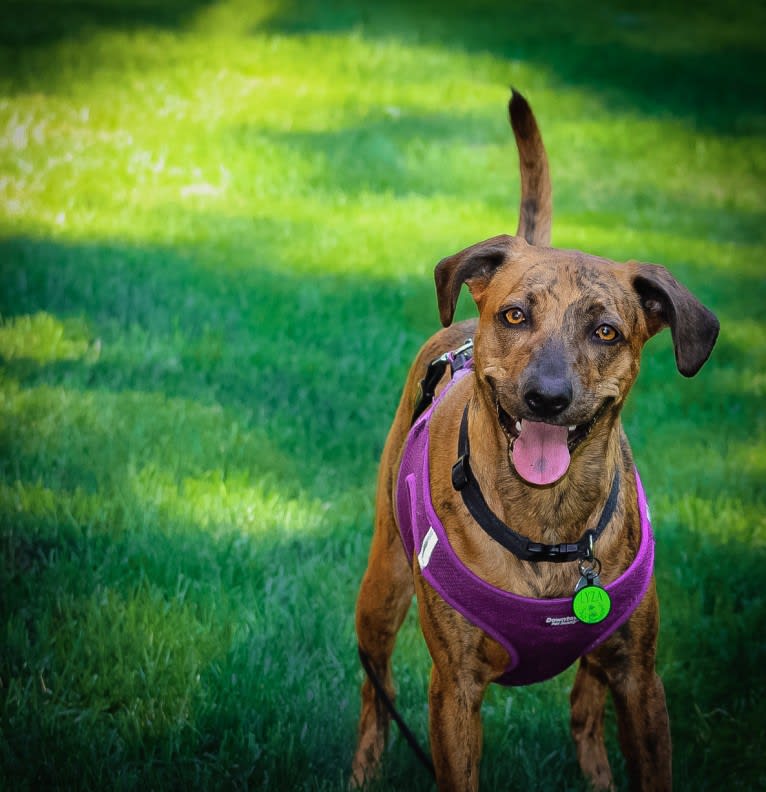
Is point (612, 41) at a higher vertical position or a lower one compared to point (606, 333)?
lower

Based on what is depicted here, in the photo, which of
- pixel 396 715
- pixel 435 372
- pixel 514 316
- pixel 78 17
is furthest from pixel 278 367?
pixel 78 17

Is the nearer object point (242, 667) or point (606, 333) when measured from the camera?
point (606, 333)

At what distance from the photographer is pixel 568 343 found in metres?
2.97

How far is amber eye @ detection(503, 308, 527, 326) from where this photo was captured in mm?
3055

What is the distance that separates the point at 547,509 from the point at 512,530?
117mm

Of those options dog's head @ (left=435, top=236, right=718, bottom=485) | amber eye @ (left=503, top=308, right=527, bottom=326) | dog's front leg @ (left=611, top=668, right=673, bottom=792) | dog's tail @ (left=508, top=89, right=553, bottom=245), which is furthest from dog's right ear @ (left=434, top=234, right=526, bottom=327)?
dog's front leg @ (left=611, top=668, right=673, bottom=792)

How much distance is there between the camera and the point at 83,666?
3.93 m

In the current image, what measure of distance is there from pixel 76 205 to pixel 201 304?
2.51 meters

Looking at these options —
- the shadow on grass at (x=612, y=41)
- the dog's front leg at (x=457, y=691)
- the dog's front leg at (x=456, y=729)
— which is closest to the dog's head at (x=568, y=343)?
the dog's front leg at (x=457, y=691)

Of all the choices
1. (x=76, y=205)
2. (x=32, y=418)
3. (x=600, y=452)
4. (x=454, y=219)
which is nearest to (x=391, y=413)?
(x=32, y=418)

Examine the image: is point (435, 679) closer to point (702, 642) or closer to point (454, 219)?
point (702, 642)

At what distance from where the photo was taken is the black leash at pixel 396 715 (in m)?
3.60

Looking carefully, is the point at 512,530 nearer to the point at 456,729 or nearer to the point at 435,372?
the point at 456,729

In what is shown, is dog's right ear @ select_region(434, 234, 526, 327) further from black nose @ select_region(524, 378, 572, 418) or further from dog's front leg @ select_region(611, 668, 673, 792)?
dog's front leg @ select_region(611, 668, 673, 792)
